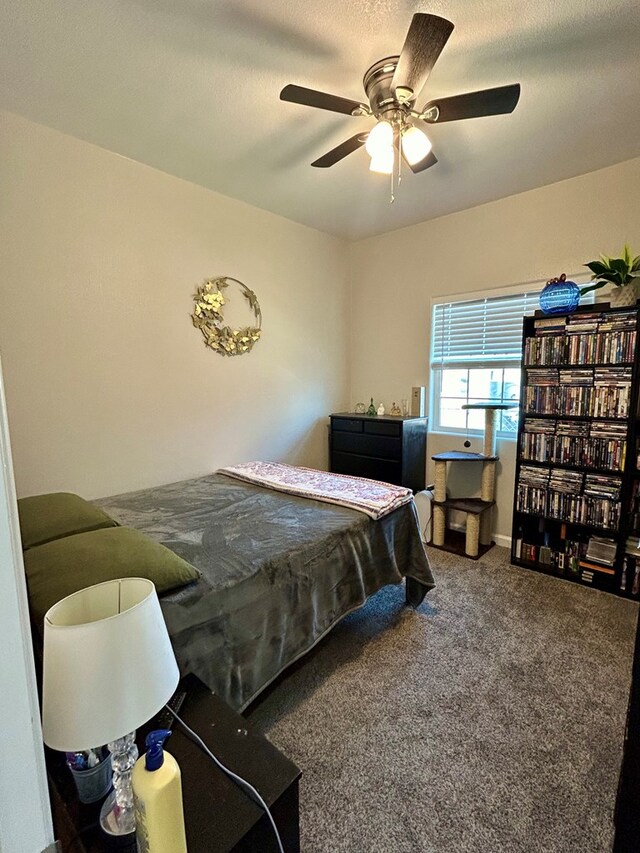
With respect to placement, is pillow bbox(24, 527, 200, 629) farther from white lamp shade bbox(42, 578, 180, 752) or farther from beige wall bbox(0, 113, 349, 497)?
beige wall bbox(0, 113, 349, 497)

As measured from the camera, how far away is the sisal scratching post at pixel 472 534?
2980 mm

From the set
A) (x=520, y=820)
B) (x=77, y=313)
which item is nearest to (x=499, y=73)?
(x=77, y=313)

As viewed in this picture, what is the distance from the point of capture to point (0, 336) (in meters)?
2.06

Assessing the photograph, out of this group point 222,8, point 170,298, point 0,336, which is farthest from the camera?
point 170,298

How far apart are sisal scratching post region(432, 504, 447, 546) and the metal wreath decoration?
2.06 meters

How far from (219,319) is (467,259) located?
2103mm

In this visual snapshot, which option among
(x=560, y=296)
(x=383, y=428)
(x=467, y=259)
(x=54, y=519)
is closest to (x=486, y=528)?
(x=383, y=428)

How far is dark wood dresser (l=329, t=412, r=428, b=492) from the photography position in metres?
3.26

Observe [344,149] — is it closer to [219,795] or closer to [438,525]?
[219,795]

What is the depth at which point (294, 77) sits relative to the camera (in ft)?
5.82

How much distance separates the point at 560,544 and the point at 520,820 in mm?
1919

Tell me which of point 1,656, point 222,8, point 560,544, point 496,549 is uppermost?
point 222,8

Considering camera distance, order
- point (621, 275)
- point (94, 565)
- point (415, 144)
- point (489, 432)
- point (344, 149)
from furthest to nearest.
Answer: point (489, 432), point (621, 275), point (344, 149), point (415, 144), point (94, 565)

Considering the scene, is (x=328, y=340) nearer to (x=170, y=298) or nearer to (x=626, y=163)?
(x=170, y=298)
